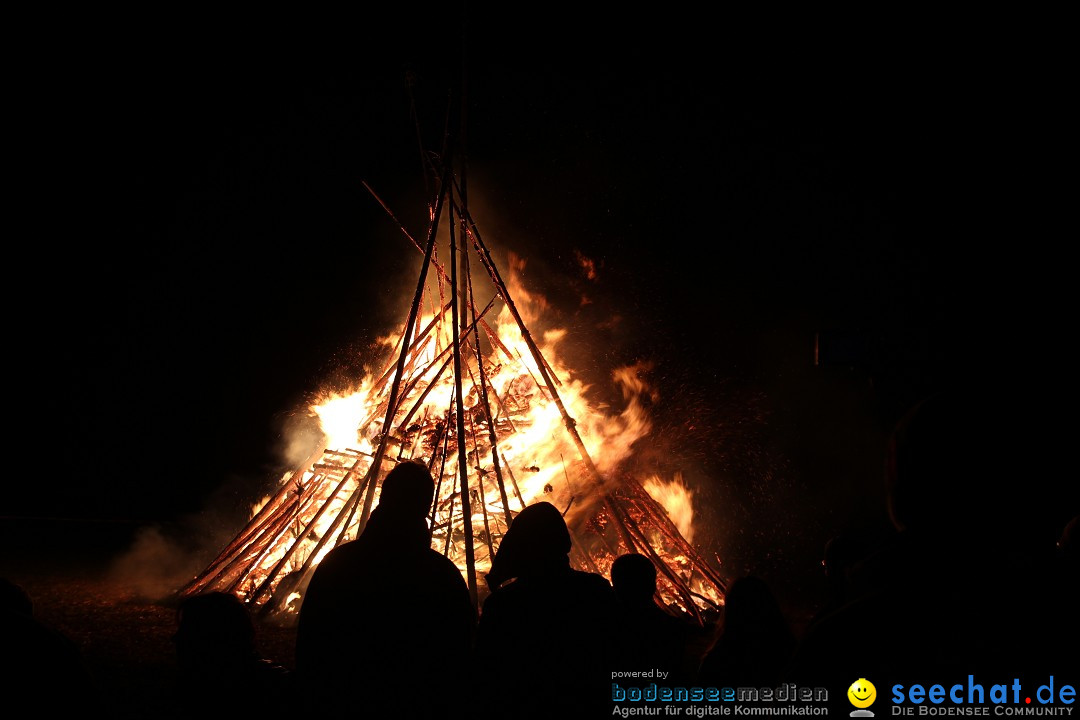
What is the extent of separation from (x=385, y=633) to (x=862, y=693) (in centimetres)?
140

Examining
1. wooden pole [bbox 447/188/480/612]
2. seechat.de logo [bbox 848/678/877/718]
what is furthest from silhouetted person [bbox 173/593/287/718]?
seechat.de logo [bbox 848/678/877/718]

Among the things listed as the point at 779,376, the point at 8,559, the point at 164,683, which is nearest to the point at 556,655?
the point at 164,683

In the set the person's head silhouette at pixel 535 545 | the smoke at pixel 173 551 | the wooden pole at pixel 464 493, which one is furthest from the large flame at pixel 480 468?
the person's head silhouette at pixel 535 545

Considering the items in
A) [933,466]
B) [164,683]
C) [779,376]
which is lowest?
[164,683]

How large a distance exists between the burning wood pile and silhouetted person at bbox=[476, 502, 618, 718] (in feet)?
7.65

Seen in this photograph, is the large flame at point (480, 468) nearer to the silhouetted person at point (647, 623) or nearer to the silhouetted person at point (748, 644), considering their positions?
the silhouetted person at point (647, 623)

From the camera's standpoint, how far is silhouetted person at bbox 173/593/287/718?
6.48 ft

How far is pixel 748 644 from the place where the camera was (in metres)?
2.43

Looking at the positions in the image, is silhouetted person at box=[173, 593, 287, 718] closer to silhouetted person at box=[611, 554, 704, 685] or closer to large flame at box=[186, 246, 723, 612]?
silhouetted person at box=[611, 554, 704, 685]

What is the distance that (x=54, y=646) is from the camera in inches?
55.5

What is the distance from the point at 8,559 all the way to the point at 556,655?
766 centimetres

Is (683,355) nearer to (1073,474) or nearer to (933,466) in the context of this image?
(1073,474)

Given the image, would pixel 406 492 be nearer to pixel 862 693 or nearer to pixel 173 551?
pixel 862 693

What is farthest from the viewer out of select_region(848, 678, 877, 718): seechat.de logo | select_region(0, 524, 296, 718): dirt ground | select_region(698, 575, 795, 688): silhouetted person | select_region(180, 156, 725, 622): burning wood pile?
select_region(180, 156, 725, 622): burning wood pile
